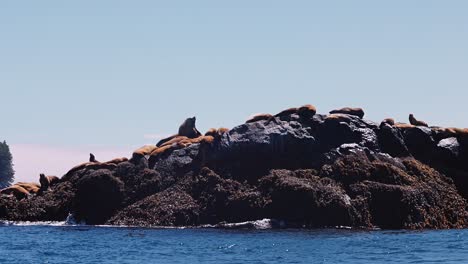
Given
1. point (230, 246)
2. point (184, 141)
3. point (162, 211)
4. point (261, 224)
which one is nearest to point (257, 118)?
point (184, 141)

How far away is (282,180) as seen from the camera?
5688cm

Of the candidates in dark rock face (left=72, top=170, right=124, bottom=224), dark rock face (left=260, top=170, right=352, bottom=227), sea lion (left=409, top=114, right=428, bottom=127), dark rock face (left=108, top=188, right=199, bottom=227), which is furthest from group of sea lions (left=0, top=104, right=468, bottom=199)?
dark rock face (left=260, top=170, right=352, bottom=227)

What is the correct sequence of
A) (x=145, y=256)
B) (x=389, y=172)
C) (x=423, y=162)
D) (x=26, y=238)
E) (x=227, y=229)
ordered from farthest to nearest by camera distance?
(x=423, y=162), (x=389, y=172), (x=227, y=229), (x=26, y=238), (x=145, y=256)

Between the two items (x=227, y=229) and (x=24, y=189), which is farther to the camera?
(x=24, y=189)

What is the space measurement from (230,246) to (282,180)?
47.4ft

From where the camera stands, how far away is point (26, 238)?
5050cm

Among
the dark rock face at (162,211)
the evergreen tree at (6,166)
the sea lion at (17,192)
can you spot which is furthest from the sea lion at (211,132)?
the evergreen tree at (6,166)

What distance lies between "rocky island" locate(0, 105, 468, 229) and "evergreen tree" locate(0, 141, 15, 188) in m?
107

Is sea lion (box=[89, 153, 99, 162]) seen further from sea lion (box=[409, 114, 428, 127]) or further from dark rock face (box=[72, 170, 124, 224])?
sea lion (box=[409, 114, 428, 127])

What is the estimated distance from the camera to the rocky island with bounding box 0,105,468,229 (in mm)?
56188

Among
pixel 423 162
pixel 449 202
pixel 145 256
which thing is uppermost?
pixel 423 162

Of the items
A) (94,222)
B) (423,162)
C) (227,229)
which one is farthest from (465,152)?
(94,222)

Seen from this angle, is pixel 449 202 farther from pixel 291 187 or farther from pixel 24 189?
pixel 24 189

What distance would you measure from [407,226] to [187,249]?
2111 cm
